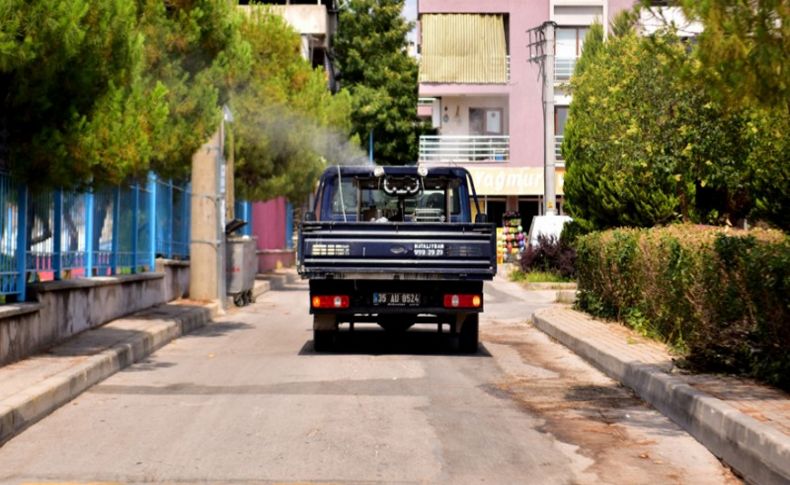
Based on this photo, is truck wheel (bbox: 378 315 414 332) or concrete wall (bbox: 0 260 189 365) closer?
concrete wall (bbox: 0 260 189 365)

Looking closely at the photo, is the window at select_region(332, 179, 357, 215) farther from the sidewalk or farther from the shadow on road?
the sidewalk

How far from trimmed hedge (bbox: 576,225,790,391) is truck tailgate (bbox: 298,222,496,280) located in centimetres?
218

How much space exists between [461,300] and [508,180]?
36.7m

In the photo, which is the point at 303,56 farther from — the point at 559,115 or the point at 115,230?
the point at 115,230

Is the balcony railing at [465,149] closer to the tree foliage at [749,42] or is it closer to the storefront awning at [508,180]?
the storefront awning at [508,180]

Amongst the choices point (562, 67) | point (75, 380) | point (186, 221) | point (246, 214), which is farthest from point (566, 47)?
point (75, 380)

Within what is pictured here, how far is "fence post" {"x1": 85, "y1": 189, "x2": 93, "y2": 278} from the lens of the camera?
17.6m

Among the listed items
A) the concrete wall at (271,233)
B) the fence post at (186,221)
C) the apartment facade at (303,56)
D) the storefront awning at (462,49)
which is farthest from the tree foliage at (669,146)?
the storefront awning at (462,49)

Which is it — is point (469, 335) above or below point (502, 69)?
below

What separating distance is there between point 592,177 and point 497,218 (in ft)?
79.3

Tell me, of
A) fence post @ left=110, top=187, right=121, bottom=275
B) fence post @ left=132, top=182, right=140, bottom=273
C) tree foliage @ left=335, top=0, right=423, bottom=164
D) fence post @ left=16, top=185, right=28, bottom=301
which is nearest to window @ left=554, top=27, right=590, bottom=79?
tree foliage @ left=335, top=0, right=423, bottom=164

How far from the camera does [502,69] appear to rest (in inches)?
2052

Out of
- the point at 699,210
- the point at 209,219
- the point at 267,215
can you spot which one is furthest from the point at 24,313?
the point at 267,215

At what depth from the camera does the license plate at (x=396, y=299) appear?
49.8ft
